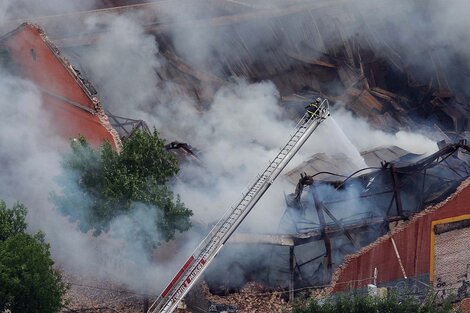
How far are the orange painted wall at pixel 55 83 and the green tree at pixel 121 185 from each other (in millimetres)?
2424

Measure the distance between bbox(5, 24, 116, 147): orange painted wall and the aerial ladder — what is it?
4.76 m

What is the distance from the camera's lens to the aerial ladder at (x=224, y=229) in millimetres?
16562

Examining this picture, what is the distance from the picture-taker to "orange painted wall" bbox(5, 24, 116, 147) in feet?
71.6

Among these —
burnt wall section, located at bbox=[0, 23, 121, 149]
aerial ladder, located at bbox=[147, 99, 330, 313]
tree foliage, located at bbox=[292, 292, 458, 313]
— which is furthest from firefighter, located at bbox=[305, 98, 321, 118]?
burnt wall section, located at bbox=[0, 23, 121, 149]

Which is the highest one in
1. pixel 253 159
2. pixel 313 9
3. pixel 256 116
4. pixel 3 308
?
pixel 313 9

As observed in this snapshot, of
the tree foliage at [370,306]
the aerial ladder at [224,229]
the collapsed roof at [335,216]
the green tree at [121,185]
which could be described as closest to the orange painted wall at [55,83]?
the green tree at [121,185]

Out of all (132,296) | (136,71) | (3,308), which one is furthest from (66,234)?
(136,71)

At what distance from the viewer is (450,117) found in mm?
27969

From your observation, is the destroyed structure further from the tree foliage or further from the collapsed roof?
the tree foliage

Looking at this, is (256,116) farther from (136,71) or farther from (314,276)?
(314,276)

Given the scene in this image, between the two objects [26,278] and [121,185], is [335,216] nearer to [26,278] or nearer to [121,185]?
[121,185]

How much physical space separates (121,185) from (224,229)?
2.50 metres

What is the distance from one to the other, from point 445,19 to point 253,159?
746 centimetres

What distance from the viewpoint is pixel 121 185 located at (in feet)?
61.4
